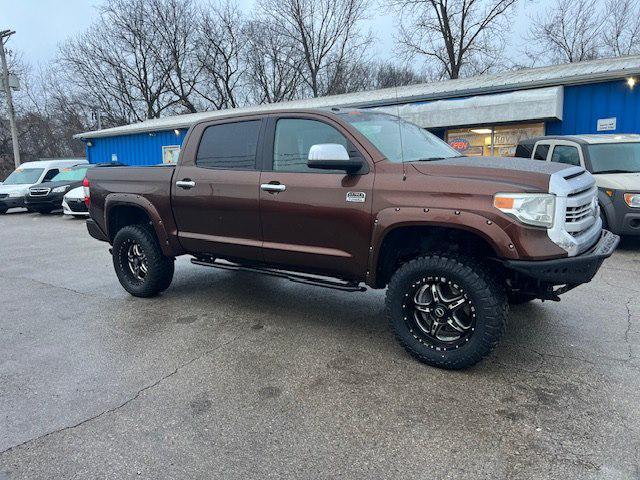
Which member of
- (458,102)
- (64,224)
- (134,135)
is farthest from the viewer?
(134,135)

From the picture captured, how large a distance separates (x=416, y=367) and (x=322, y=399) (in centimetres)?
82

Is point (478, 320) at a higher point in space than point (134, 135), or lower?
lower

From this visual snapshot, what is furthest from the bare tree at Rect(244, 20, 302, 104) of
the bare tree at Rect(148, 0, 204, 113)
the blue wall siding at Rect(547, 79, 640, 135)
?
the blue wall siding at Rect(547, 79, 640, 135)

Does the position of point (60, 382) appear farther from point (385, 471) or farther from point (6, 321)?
point (385, 471)

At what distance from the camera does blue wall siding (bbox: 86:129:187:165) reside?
19.4 meters

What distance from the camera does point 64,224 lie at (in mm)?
12703

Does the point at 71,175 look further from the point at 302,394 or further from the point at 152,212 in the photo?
the point at 302,394

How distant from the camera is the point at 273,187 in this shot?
3920 millimetres

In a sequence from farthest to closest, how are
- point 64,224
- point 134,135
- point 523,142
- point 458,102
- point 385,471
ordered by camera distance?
point 134,135
point 64,224
point 458,102
point 523,142
point 385,471

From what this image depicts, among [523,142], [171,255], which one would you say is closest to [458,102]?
[523,142]

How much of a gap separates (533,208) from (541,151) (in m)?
6.00

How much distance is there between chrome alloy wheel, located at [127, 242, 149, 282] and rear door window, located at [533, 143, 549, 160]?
6.88 meters

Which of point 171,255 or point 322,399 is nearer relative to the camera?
point 322,399

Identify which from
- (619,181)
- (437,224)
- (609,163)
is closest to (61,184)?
(437,224)
